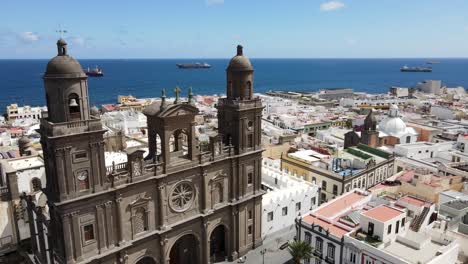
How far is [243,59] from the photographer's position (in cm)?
3562

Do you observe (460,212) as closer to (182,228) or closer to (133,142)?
(182,228)

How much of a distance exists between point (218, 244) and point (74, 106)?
862 inches

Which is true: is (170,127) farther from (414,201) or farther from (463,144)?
(463,144)

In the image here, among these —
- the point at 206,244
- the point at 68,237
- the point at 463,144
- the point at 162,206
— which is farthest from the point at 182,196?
the point at 463,144

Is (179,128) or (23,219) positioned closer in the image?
(179,128)

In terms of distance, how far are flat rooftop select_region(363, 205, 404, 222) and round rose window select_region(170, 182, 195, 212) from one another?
1610 centimetres

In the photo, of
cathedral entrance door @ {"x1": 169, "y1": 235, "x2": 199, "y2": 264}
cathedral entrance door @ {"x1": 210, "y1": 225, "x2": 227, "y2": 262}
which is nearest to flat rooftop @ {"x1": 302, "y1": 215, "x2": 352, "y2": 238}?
cathedral entrance door @ {"x1": 210, "y1": 225, "x2": 227, "y2": 262}

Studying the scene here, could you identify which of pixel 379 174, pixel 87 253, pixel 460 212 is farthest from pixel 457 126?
pixel 87 253

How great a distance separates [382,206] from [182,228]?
19.0m

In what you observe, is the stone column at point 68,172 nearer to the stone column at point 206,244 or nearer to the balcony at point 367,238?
the stone column at point 206,244

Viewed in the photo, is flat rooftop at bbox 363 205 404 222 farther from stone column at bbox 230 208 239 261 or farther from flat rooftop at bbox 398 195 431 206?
stone column at bbox 230 208 239 261

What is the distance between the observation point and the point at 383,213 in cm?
3266

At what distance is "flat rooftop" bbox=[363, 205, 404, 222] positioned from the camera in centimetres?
Answer: 3170

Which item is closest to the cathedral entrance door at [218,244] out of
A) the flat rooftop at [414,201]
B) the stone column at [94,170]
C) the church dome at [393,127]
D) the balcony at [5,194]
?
the stone column at [94,170]
